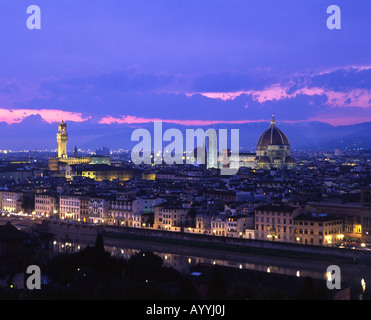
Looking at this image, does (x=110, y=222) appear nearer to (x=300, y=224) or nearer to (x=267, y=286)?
(x=300, y=224)

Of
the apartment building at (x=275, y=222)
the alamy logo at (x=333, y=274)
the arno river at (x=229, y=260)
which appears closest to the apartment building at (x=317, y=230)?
the apartment building at (x=275, y=222)

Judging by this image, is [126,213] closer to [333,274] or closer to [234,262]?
[234,262]

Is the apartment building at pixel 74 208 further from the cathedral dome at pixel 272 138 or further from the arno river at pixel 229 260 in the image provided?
the cathedral dome at pixel 272 138

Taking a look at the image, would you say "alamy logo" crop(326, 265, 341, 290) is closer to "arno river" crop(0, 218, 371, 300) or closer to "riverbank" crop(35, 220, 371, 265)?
"arno river" crop(0, 218, 371, 300)

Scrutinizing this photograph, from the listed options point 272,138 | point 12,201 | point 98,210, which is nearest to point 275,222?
point 98,210

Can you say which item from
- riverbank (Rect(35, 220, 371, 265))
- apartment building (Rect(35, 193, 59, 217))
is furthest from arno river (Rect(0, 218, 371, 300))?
apartment building (Rect(35, 193, 59, 217))
